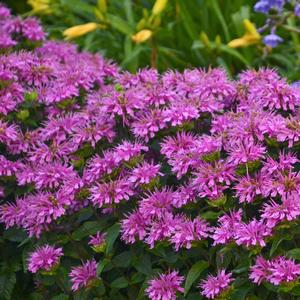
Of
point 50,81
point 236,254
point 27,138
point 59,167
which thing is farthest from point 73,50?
point 236,254

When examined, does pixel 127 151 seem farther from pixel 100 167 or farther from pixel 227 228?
pixel 227 228

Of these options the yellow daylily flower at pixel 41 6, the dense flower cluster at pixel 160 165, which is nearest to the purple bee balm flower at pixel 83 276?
the dense flower cluster at pixel 160 165

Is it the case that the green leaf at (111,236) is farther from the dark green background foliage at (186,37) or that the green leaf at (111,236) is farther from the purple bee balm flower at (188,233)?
the dark green background foliage at (186,37)

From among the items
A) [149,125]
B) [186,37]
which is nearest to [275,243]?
[149,125]

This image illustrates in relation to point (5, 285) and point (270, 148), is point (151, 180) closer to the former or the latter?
point (270, 148)

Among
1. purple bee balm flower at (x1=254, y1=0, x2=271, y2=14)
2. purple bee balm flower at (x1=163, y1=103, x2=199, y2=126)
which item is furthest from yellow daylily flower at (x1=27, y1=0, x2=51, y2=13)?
purple bee balm flower at (x1=163, y1=103, x2=199, y2=126)

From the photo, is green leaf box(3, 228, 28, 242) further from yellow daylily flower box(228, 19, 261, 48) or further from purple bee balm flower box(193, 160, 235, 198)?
yellow daylily flower box(228, 19, 261, 48)
